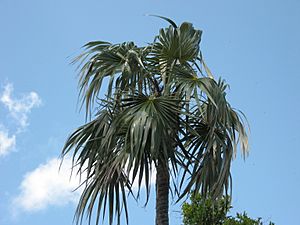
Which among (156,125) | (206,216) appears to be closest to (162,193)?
(156,125)

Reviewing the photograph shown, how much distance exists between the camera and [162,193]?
25.9 ft

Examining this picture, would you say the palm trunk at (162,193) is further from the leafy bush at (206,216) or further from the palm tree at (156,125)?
the leafy bush at (206,216)

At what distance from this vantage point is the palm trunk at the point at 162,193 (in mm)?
7816

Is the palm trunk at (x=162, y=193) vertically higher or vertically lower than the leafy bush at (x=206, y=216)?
lower

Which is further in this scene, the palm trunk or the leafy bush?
the leafy bush

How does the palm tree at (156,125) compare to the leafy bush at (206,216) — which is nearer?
the palm tree at (156,125)

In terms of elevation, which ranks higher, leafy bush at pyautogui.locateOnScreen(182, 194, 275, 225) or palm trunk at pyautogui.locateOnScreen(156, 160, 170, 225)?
leafy bush at pyautogui.locateOnScreen(182, 194, 275, 225)

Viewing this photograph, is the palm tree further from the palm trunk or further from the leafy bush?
the leafy bush

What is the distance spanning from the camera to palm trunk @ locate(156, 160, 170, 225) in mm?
7816

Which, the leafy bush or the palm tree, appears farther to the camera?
the leafy bush

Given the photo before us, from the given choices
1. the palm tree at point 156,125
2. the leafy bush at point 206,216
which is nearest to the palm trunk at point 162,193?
the palm tree at point 156,125

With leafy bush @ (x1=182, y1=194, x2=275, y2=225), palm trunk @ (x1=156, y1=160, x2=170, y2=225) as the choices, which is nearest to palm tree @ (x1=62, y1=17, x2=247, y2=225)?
palm trunk @ (x1=156, y1=160, x2=170, y2=225)

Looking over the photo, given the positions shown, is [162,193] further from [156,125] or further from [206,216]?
[206,216]

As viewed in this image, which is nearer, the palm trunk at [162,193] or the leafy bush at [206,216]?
the palm trunk at [162,193]
